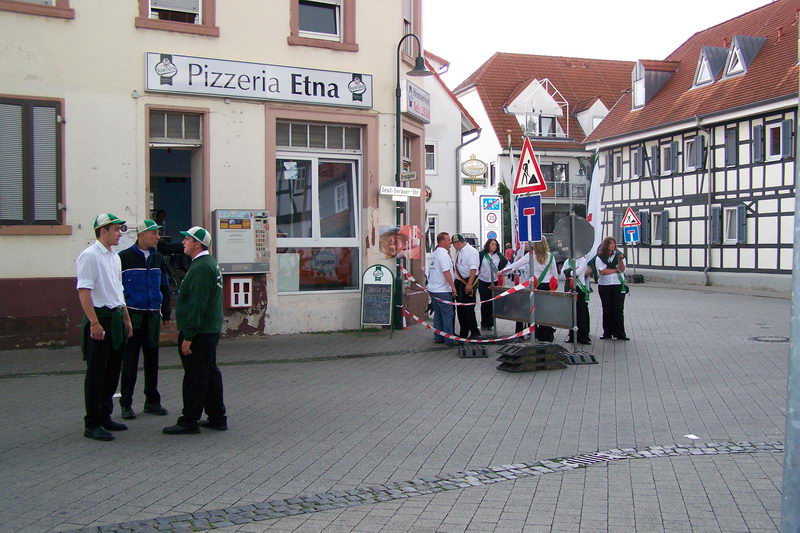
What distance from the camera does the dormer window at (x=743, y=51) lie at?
111ft

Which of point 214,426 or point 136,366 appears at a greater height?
point 136,366

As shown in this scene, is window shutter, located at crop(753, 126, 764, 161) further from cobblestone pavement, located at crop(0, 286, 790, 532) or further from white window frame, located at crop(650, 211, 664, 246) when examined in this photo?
cobblestone pavement, located at crop(0, 286, 790, 532)

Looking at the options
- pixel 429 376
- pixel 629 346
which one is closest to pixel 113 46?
pixel 429 376

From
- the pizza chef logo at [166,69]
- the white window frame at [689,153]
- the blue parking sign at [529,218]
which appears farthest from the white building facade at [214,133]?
the white window frame at [689,153]

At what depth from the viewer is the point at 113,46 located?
42.2 feet

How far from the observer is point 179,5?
13.4 metres

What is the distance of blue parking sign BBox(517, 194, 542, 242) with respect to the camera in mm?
11484

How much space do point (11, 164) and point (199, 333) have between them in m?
6.42

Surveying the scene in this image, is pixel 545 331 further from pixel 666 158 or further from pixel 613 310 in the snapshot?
pixel 666 158

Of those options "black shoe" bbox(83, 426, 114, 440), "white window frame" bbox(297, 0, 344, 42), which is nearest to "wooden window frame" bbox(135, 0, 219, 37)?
"white window frame" bbox(297, 0, 344, 42)

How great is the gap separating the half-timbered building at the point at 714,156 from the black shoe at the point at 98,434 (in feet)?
81.3

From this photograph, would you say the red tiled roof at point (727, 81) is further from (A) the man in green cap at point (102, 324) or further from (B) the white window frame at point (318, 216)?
(A) the man in green cap at point (102, 324)

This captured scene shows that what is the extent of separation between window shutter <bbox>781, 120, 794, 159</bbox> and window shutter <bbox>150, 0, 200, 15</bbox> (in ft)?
75.6

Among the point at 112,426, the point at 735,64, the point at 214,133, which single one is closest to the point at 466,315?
the point at 214,133
